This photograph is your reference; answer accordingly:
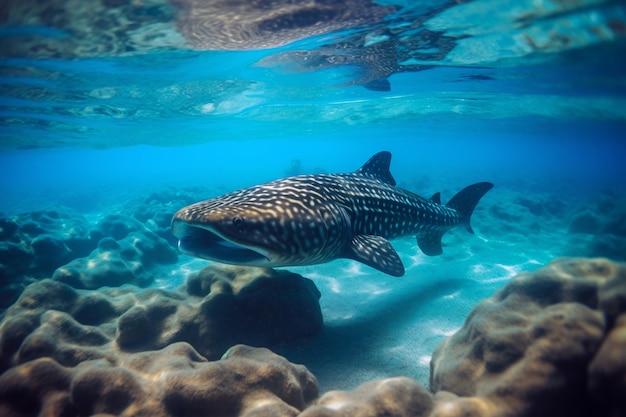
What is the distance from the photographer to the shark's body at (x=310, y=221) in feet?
13.4

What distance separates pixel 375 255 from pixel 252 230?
8.32 feet

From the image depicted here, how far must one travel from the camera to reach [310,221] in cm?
486

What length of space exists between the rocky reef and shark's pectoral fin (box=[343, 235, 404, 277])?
5.14 feet

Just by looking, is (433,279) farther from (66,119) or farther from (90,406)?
(66,119)

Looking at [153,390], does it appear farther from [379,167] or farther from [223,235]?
[379,167]

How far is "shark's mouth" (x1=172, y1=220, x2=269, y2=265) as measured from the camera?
161 inches

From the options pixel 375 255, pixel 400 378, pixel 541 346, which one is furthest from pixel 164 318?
pixel 541 346

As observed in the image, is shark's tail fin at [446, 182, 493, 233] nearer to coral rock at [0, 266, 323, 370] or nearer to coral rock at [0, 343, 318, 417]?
coral rock at [0, 266, 323, 370]

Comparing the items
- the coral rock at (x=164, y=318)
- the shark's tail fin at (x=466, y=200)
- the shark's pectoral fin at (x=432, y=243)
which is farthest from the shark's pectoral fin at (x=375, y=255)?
the shark's tail fin at (x=466, y=200)

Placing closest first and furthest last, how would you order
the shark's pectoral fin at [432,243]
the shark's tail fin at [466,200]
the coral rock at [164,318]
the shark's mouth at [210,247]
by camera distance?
1. the shark's mouth at [210,247]
2. the coral rock at [164,318]
3. the shark's pectoral fin at [432,243]
4. the shark's tail fin at [466,200]

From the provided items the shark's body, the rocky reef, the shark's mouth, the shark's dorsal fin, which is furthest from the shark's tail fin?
the shark's mouth

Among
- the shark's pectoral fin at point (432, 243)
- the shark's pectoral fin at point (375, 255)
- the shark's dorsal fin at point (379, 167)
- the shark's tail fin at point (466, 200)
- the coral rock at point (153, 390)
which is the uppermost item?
the shark's dorsal fin at point (379, 167)

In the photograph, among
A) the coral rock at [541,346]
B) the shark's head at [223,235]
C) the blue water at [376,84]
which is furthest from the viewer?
the blue water at [376,84]

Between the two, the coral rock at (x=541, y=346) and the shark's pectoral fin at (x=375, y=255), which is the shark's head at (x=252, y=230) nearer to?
the shark's pectoral fin at (x=375, y=255)
